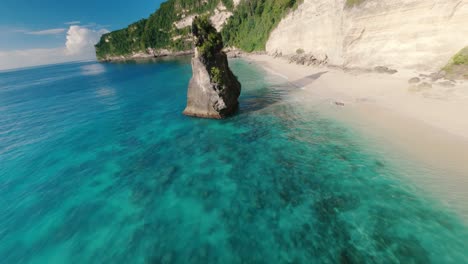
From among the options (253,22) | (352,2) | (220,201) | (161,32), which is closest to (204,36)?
(220,201)

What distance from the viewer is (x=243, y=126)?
65.4ft

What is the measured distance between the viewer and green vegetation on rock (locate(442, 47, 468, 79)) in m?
19.0

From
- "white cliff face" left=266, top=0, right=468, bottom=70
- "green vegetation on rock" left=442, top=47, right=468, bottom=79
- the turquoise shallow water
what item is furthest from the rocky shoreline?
"green vegetation on rock" left=442, top=47, right=468, bottom=79

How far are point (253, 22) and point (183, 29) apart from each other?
77336mm

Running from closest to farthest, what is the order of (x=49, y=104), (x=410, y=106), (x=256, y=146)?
(x=256, y=146) → (x=410, y=106) → (x=49, y=104)

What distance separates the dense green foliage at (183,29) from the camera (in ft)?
319

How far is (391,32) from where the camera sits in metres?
25.7

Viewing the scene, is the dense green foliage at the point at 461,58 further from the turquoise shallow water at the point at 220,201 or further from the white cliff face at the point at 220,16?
the white cliff face at the point at 220,16

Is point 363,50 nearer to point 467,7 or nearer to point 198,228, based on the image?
point 467,7

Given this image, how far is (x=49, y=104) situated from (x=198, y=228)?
4540 centimetres

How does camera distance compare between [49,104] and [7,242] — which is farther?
[49,104]

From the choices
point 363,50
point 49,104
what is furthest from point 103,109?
point 363,50

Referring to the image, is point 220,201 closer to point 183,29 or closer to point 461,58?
point 461,58

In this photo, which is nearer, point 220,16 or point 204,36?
point 204,36
